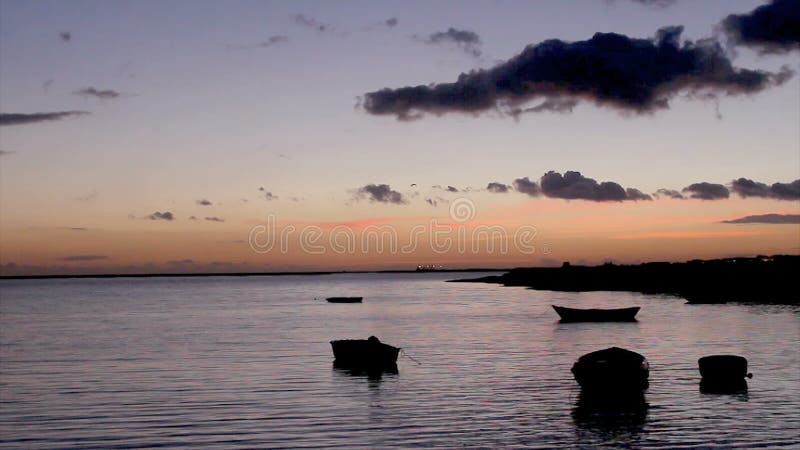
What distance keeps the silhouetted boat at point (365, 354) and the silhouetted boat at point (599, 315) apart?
54683mm

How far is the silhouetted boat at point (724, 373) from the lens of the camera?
150ft

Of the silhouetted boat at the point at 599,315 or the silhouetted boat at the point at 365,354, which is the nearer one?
the silhouetted boat at the point at 365,354

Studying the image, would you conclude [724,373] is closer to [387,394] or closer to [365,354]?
[387,394]

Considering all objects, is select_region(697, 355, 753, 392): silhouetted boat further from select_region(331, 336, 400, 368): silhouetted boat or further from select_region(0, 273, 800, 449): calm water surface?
select_region(331, 336, 400, 368): silhouetted boat

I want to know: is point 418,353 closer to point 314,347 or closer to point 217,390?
point 314,347

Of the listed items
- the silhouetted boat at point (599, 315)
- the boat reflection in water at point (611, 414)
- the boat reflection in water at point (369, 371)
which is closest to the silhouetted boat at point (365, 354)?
the boat reflection in water at point (369, 371)

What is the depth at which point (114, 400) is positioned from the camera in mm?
44219

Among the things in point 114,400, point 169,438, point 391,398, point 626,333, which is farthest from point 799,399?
point 626,333

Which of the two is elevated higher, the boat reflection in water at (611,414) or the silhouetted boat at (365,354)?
the silhouetted boat at (365,354)

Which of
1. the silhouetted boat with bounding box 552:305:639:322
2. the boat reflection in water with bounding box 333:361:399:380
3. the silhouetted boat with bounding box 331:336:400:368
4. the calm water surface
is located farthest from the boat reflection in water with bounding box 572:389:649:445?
the silhouetted boat with bounding box 552:305:639:322

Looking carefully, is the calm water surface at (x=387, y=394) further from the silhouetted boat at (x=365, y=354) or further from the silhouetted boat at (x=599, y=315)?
the silhouetted boat at (x=599, y=315)

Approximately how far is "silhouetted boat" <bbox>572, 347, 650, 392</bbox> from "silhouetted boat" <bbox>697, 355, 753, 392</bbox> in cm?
473

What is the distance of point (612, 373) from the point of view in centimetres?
4272

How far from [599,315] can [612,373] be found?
66321mm
